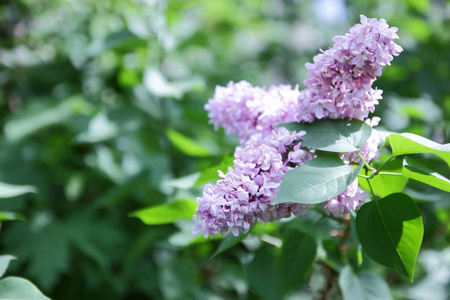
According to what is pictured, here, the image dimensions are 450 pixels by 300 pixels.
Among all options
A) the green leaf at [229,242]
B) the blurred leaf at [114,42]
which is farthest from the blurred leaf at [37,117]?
the green leaf at [229,242]

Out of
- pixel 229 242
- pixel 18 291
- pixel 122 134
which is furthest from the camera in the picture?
pixel 122 134

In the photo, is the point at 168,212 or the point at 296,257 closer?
the point at 296,257

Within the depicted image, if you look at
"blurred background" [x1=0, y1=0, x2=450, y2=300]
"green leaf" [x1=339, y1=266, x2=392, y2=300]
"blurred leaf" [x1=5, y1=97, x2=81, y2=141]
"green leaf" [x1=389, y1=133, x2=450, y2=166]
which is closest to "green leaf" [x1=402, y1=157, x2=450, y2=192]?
"green leaf" [x1=389, y1=133, x2=450, y2=166]

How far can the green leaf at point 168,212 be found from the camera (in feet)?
3.25

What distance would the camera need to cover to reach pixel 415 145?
705mm

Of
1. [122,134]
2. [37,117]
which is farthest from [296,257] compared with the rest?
[37,117]

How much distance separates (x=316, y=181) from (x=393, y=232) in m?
0.16

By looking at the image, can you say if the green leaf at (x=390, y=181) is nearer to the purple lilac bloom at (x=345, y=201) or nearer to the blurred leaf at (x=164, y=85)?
the purple lilac bloom at (x=345, y=201)

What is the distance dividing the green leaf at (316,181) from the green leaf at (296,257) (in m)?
0.24

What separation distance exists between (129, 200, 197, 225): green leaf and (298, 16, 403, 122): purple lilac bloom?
1.10 feet

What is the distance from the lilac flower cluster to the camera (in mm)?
664

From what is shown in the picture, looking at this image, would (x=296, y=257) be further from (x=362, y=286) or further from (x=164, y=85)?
(x=164, y=85)

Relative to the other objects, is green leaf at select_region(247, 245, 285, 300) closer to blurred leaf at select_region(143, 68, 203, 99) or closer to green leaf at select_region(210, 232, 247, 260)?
green leaf at select_region(210, 232, 247, 260)

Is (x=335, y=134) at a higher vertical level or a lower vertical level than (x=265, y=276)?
higher
